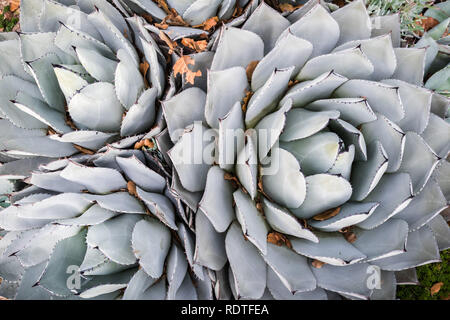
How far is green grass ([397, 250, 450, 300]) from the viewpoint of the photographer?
4.71 ft

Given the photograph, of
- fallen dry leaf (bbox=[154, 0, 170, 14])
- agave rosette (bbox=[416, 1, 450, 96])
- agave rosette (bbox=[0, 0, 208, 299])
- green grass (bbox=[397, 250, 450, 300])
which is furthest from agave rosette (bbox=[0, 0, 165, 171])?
green grass (bbox=[397, 250, 450, 300])

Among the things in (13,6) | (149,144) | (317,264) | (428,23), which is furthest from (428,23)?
(13,6)

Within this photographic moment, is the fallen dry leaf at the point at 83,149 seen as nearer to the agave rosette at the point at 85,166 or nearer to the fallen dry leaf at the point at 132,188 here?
the agave rosette at the point at 85,166

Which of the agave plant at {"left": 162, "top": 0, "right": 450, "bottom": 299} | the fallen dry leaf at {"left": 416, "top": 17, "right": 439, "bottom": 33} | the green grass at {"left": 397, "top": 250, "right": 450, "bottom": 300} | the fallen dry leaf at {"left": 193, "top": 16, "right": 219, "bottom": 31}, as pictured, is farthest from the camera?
the fallen dry leaf at {"left": 416, "top": 17, "right": 439, "bottom": 33}

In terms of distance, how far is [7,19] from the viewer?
182 centimetres

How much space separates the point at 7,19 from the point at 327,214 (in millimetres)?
1730

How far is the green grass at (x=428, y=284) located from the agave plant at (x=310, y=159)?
265 mm

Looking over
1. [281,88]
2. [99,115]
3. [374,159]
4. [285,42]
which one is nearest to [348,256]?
[374,159]

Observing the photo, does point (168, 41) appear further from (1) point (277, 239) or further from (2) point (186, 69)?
(1) point (277, 239)

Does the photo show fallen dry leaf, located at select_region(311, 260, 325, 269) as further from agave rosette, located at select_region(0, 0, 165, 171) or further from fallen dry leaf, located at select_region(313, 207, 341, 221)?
agave rosette, located at select_region(0, 0, 165, 171)

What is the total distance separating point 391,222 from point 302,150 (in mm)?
360

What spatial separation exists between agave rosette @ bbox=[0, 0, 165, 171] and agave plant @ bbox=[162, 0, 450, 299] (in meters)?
0.15

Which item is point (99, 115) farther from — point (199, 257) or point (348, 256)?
point (348, 256)

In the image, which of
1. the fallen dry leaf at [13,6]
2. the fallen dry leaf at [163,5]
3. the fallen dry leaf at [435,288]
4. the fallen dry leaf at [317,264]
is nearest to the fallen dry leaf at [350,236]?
the fallen dry leaf at [317,264]
